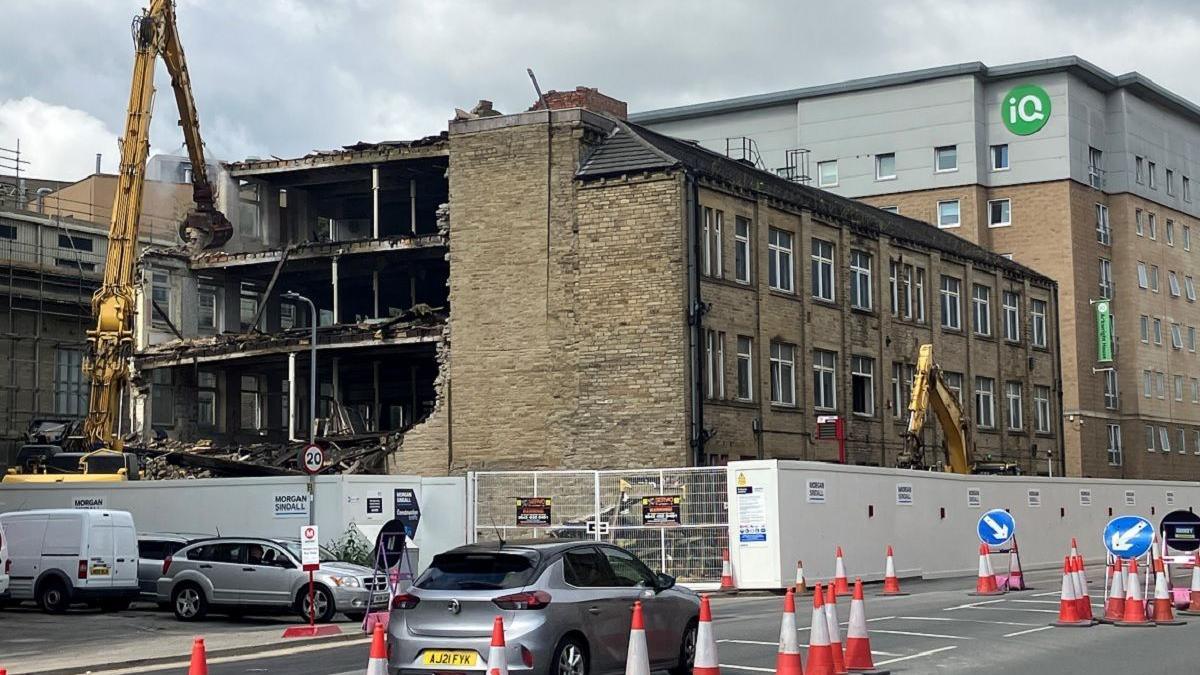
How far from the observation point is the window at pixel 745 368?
4334 cm

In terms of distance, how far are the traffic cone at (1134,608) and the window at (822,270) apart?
26124 mm

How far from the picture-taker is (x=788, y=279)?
46.0 m

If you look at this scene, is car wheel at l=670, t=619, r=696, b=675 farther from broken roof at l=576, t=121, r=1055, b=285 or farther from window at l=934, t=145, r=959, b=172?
window at l=934, t=145, r=959, b=172

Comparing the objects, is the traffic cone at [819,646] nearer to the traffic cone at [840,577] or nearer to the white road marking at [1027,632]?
the white road marking at [1027,632]

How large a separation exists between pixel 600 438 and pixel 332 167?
16445 mm

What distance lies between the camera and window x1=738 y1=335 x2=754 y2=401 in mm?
43344

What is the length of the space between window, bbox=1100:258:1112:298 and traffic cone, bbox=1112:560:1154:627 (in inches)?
A: 2097

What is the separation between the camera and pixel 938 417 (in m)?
45.5

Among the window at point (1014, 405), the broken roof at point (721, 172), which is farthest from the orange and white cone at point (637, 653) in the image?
the window at point (1014, 405)

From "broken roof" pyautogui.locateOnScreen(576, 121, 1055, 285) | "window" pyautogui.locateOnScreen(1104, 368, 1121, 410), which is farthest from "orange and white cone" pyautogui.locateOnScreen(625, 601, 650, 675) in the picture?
"window" pyautogui.locateOnScreen(1104, 368, 1121, 410)

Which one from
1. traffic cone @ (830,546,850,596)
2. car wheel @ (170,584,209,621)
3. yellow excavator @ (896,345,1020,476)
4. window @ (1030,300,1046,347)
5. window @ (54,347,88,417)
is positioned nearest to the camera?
traffic cone @ (830,546,850,596)

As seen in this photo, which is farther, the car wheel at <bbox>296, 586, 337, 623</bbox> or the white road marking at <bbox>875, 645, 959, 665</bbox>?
the car wheel at <bbox>296, 586, 337, 623</bbox>

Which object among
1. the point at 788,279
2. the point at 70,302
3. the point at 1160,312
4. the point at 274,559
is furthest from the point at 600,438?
the point at 1160,312

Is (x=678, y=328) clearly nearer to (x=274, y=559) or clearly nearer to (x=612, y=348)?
(x=612, y=348)
